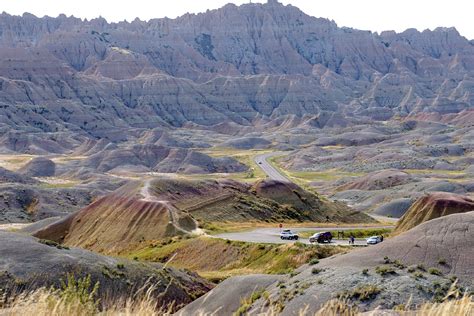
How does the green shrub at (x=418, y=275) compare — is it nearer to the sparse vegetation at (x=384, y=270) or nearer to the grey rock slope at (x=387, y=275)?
the grey rock slope at (x=387, y=275)

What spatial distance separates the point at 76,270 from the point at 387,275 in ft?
50.6

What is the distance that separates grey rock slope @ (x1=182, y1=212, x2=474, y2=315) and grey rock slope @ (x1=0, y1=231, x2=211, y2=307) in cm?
451

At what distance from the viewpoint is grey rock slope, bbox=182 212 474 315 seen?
85.9 feet

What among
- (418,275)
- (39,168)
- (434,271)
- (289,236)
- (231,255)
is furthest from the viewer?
(39,168)

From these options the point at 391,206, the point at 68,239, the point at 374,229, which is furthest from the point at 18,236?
the point at 391,206

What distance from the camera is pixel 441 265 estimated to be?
31031mm

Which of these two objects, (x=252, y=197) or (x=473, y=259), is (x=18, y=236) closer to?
(x=473, y=259)

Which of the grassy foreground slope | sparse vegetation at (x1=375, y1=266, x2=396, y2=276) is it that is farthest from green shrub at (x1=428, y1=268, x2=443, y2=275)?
the grassy foreground slope

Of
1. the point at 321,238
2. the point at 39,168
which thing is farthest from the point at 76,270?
the point at 39,168

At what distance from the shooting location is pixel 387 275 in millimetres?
28688

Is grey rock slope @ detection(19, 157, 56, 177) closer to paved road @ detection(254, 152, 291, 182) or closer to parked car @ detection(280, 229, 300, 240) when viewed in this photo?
paved road @ detection(254, 152, 291, 182)

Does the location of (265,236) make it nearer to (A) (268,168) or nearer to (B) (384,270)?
(B) (384,270)

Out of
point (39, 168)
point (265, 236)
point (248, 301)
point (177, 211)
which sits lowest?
point (39, 168)

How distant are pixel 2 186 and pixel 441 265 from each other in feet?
322
